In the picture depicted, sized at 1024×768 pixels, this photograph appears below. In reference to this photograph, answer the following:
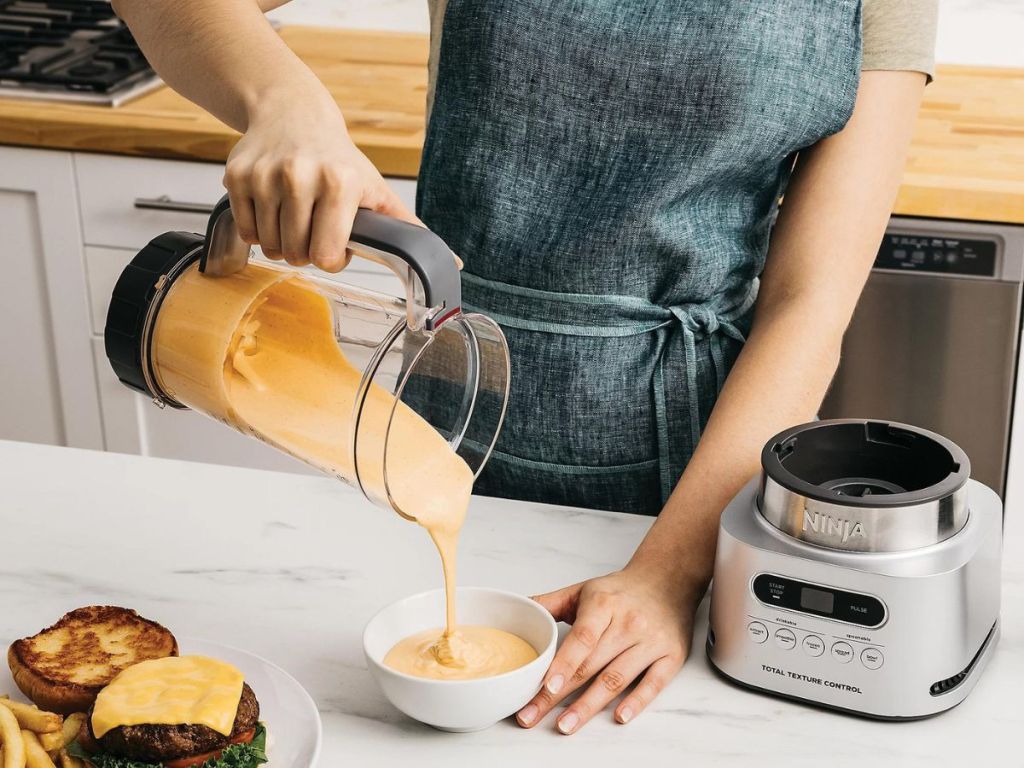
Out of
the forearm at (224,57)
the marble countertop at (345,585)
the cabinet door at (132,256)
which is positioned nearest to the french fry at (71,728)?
the marble countertop at (345,585)

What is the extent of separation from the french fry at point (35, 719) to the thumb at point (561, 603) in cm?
35

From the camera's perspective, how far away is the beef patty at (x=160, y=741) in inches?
29.6

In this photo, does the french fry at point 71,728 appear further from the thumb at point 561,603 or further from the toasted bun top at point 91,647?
the thumb at point 561,603

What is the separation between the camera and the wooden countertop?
72.0 inches

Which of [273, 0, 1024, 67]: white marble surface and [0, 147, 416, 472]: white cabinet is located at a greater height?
[273, 0, 1024, 67]: white marble surface

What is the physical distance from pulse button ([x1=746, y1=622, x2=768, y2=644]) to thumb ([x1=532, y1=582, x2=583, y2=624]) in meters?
0.14

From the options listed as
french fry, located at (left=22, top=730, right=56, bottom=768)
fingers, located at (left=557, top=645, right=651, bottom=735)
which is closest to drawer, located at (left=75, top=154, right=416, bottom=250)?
fingers, located at (left=557, top=645, right=651, bottom=735)

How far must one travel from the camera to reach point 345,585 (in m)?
1.04

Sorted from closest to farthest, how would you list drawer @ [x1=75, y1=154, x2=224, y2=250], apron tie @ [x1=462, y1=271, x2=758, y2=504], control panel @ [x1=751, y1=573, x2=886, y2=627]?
control panel @ [x1=751, y1=573, x2=886, y2=627], apron tie @ [x1=462, y1=271, x2=758, y2=504], drawer @ [x1=75, y1=154, x2=224, y2=250]

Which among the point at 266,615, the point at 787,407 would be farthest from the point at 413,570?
the point at 787,407

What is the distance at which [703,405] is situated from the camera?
1318 mm

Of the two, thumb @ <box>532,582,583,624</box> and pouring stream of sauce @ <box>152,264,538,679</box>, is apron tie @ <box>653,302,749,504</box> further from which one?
pouring stream of sauce @ <box>152,264,538,679</box>

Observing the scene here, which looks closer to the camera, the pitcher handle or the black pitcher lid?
the pitcher handle

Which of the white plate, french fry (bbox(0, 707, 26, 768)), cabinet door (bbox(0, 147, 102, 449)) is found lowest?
cabinet door (bbox(0, 147, 102, 449))
